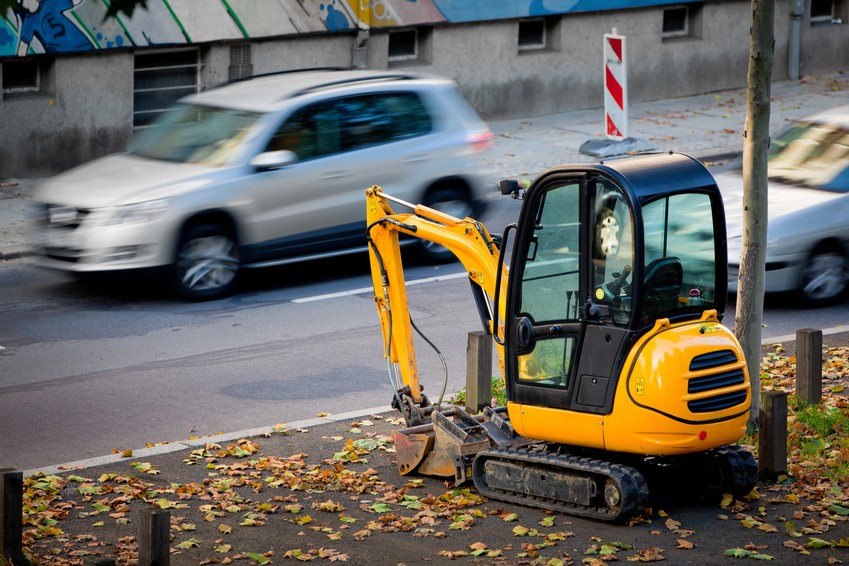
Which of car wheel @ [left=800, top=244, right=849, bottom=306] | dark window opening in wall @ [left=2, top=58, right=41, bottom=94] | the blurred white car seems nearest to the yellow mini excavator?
the blurred white car

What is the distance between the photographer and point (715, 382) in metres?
7.81

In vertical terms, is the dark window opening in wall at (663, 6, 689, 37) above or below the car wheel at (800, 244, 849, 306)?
above

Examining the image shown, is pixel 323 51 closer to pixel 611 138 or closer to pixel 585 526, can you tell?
pixel 611 138

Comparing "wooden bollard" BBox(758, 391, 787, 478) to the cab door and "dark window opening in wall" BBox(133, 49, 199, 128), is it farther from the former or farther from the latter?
"dark window opening in wall" BBox(133, 49, 199, 128)

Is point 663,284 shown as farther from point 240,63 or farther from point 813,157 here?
point 240,63

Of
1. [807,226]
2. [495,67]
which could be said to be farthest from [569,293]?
[495,67]

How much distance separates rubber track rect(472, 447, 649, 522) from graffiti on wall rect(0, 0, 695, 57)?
34.9 ft

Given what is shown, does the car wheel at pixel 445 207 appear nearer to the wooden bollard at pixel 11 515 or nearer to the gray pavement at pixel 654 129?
the gray pavement at pixel 654 129

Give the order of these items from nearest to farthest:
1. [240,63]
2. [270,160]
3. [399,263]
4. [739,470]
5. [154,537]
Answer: [154,537], [739,470], [399,263], [270,160], [240,63]

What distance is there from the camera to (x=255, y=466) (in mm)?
9141

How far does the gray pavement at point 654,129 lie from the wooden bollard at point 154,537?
34.3ft

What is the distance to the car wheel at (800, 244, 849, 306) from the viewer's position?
13.4 metres

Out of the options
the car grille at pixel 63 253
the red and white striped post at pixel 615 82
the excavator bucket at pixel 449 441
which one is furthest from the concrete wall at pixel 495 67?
the excavator bucket at pixel 449 441

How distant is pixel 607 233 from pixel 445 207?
24.9 ft
